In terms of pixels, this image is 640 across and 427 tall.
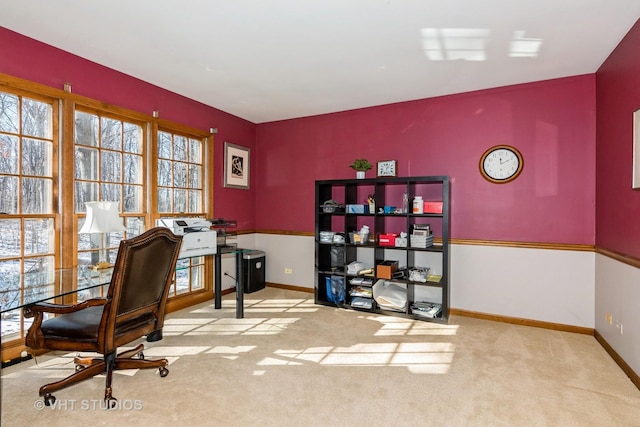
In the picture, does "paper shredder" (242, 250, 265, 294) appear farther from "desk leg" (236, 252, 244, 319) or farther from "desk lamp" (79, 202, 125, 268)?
"desk lamp" (79, 202, 125, 268)

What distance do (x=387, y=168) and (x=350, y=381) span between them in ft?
8.48

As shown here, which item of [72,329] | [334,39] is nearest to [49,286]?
[72,329]

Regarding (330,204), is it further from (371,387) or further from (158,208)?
(371,387)

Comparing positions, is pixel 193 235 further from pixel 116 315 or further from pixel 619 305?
pixel 619 305

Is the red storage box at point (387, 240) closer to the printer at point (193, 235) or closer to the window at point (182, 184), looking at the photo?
the printer at point (193, 235)

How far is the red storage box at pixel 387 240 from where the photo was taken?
398 cm

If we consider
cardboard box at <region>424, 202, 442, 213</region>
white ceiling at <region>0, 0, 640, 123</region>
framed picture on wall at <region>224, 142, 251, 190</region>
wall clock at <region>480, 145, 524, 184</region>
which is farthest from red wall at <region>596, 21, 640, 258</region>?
framed picture on wall at <region>224, 142, 251, 190</region>

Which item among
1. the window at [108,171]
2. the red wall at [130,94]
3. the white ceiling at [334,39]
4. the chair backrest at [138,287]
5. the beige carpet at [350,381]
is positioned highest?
the white ceiling at [334,39]

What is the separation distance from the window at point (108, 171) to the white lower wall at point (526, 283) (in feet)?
11.7

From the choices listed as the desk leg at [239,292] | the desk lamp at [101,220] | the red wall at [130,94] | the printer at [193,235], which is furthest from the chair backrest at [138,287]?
the red wall at [130,94]

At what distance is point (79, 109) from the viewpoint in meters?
3.19

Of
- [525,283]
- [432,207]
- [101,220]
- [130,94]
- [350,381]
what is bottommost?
[350,381]

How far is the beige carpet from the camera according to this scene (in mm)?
2049

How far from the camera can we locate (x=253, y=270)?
495 cm
